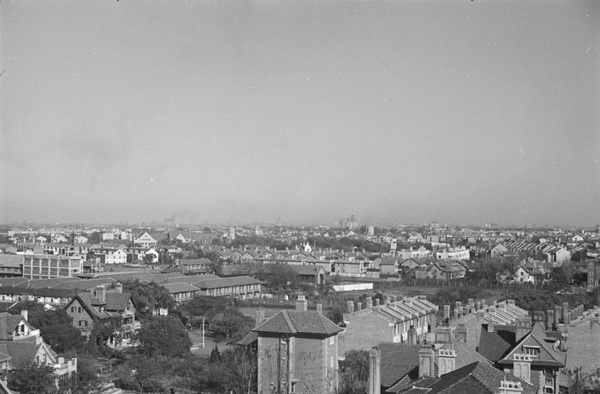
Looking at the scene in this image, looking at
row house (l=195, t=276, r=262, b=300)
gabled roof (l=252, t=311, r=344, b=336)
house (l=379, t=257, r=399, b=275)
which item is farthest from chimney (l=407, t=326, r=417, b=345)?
house (l=379, t=257, r=399, b=275)

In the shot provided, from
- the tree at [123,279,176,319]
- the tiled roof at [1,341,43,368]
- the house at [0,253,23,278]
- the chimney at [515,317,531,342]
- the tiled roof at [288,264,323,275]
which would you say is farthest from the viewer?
the tiled roof at [288,264,323,275]

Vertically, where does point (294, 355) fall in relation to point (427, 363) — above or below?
below

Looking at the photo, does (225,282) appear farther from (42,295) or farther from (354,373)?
(354,373)

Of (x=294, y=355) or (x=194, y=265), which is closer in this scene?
(x=294, y=355)

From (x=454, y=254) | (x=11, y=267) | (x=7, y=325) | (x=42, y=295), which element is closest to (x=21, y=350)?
(x=7, y=325)

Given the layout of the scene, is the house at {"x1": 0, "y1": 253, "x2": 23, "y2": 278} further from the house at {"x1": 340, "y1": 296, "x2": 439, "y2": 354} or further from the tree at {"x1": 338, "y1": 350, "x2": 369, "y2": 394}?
the tree at {"x1": 338, "y1": 350, "x2": 369, "y2": 394}

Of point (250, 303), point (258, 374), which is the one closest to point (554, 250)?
point (250, 303)

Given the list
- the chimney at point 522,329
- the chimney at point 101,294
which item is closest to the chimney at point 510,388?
the chimney at point 522,329
